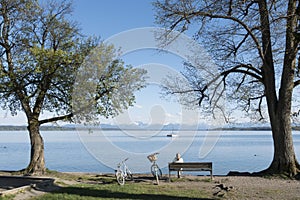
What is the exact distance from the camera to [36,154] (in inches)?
549

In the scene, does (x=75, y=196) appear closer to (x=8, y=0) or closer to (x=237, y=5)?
(x=237, y=5)

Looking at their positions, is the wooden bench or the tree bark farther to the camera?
the tree bark

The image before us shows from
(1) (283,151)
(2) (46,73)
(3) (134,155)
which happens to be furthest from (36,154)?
(3) (134,155)

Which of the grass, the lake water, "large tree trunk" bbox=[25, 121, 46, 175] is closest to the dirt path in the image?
the grass

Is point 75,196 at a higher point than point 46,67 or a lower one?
lower

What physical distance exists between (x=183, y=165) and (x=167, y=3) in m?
5.56

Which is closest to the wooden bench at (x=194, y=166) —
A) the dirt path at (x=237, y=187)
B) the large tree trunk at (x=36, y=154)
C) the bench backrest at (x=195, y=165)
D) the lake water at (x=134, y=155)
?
the bench backrest at (x=195, y=165)

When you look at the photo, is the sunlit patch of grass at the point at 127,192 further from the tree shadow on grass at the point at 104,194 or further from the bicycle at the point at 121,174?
the bicycle at the point at 121,174

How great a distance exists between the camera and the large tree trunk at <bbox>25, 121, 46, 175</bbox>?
13.7 meters

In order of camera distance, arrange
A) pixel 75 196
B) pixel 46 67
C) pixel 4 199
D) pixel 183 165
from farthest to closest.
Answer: pixel 46 67 → pixel 183 165 → pixel 75 196 → pixel 4 199

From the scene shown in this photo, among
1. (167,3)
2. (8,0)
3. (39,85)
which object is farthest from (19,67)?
(167,3)

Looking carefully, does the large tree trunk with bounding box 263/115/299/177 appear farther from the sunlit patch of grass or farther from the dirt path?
the sunlit patch of grass

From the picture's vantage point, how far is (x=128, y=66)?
47.9 feet

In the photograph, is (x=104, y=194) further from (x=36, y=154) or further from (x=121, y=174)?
(x=36, y=154)
